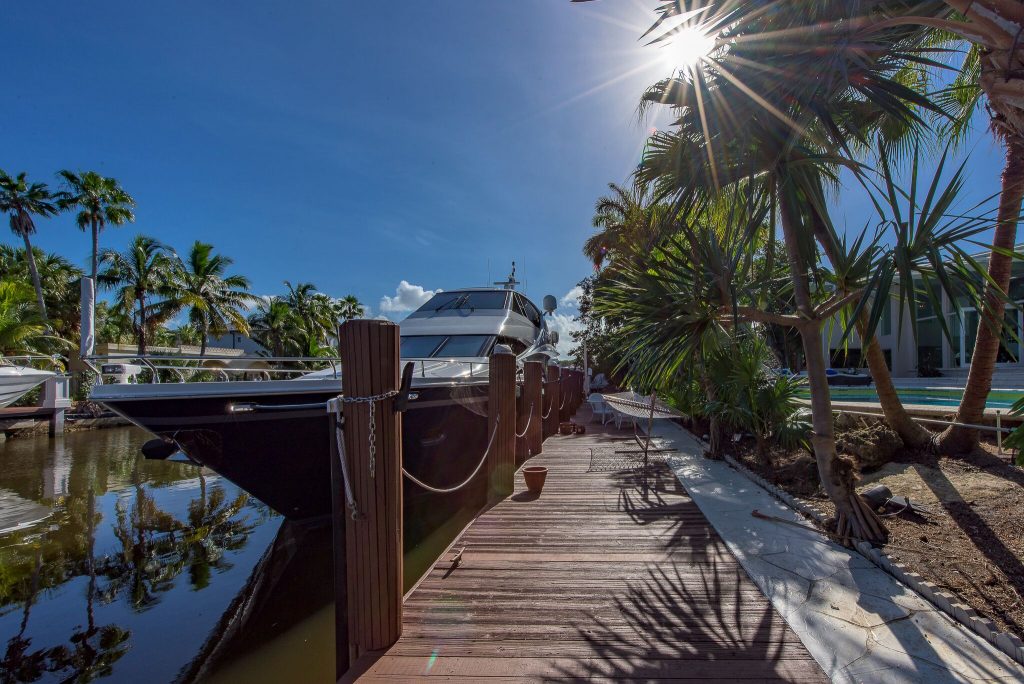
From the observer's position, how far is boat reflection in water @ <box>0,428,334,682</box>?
3643mm

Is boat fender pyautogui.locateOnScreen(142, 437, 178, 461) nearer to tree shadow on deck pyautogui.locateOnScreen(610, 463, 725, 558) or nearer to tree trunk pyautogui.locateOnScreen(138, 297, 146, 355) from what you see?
tree shadow on deck pyautogui.locateOnScreen(610, 463, 725, 558)

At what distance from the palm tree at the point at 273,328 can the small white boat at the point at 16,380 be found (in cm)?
1801

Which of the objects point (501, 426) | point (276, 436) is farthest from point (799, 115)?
point (276, 436)

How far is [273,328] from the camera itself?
106 feet

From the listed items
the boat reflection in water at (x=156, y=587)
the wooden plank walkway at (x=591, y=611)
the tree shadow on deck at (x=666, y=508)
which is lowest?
the boat reflection in water at (x=156, y=587)

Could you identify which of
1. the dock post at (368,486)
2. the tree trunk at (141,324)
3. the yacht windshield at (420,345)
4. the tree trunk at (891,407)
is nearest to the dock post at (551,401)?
the yacht windshield at (420,345)

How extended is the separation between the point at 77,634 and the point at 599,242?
17.5 m

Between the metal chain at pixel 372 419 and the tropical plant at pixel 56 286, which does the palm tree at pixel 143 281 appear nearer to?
the tropical plant at pixel 56 286

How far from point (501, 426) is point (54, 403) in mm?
17743

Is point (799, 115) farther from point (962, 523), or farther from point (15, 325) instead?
point (15, 325)

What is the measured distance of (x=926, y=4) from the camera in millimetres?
3133

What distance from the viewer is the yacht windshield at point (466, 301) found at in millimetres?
10703

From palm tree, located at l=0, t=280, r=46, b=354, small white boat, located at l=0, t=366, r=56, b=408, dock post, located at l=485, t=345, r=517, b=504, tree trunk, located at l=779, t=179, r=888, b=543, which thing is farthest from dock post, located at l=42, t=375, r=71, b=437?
tree trunk, located at l=779, t=179, r=888, b=543

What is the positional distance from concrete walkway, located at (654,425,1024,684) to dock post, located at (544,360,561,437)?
626 centimetres
